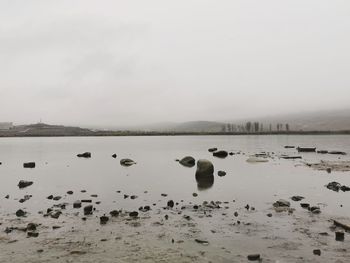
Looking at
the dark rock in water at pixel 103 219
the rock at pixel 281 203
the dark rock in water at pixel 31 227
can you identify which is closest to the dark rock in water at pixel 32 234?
Answer: the dark rock in water at pixel 31 227

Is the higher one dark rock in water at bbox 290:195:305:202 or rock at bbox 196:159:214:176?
rock at bbox 196:159:214:176

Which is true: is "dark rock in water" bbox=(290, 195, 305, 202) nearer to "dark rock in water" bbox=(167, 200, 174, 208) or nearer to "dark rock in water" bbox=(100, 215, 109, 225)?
"dark rock in water" bbox=(167, 200, 174, 208)

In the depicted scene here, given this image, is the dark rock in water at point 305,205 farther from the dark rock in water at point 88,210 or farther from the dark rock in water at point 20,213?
the dark rock in water at point 20,213

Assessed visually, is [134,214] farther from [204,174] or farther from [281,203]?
[204,174]

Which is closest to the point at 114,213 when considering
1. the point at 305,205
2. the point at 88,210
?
the point at 88,210

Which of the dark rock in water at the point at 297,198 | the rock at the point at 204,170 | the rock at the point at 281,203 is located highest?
the rock at the point at 204,170

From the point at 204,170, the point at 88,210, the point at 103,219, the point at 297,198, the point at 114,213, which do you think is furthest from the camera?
the point at 204,170

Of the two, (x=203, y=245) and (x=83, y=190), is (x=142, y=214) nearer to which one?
(x=203, y=245)

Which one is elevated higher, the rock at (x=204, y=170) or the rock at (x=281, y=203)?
the rock at (x=204, y=170)

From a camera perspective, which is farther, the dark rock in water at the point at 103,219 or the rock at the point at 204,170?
the rock at the point at 204,170

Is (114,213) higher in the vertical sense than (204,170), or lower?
lower

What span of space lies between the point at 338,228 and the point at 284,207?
6.10 metres

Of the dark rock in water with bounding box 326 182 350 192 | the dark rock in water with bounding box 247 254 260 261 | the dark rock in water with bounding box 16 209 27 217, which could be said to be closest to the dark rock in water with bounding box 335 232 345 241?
the dark rock in water with bounding box 247 254 260 261

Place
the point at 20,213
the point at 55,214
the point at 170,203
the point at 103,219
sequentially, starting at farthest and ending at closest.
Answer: the point at 170,203 → the point at 20,213 → the point at 55,214 → the point at 103,219
